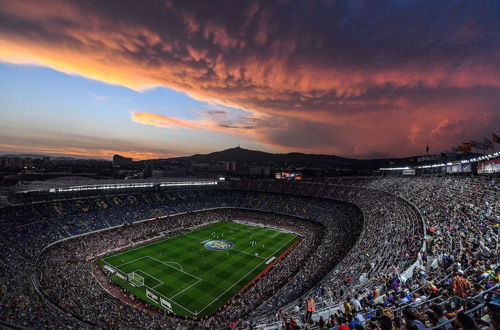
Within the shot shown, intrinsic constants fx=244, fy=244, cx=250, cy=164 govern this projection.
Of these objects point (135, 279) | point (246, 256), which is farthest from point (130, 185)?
point (246, 256)

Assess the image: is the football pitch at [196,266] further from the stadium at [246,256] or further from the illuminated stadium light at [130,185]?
the illuminated stadium light at [130,185]

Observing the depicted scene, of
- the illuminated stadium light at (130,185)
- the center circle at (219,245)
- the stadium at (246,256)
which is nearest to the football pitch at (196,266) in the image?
the center circle at (219,245)

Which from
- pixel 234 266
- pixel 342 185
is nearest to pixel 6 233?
pixel 234 266

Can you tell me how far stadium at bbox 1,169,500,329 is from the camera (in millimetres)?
14125

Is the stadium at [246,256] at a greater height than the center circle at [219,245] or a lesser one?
greater

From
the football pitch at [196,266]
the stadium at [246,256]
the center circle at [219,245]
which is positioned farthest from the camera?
the center circle at [219,245]

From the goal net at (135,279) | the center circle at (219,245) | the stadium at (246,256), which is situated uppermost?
the stadium at (246,256)

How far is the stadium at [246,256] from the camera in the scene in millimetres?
14125

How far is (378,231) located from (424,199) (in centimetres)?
860

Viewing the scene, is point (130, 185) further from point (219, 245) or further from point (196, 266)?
point (196, 266)

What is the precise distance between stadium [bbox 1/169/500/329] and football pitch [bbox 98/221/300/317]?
206 mm

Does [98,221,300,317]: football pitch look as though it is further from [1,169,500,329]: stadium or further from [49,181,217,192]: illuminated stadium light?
[49,181,217,192]: illuminated stadium light

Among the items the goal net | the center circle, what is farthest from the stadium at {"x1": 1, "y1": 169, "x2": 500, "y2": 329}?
the center circle

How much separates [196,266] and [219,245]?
875cm
